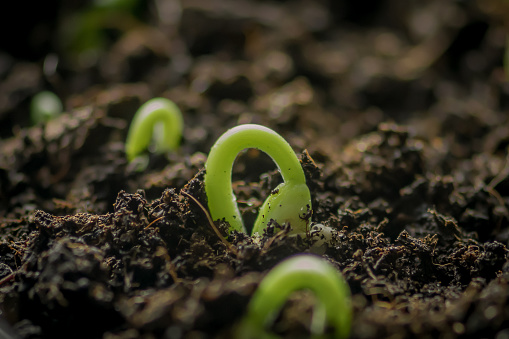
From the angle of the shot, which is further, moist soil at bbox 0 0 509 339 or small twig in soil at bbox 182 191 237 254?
small twig in soil at bbox 182 191 237 254

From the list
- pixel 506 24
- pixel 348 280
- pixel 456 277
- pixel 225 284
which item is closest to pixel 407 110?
pixel 506 24

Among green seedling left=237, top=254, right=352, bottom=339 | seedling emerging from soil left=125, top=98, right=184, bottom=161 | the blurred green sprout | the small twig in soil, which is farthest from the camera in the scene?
the blurred green sprout

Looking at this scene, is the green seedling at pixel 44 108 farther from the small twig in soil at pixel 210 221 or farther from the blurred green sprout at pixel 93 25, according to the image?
the small twig in soil at pixel 210 221

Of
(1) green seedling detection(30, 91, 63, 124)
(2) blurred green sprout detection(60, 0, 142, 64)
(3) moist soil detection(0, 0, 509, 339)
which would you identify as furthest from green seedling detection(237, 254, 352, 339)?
(2) blurred green sprout detection(60, 0, 142, 64)

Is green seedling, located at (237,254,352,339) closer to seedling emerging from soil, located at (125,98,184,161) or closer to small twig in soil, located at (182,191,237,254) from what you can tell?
small twig in soil, located at (182,191,237,254)

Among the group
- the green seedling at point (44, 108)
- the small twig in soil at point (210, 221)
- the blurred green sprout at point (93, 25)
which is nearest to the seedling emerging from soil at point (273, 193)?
the small twig in soil at point (210, 221)

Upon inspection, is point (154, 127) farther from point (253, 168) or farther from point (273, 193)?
point (273, 193)
